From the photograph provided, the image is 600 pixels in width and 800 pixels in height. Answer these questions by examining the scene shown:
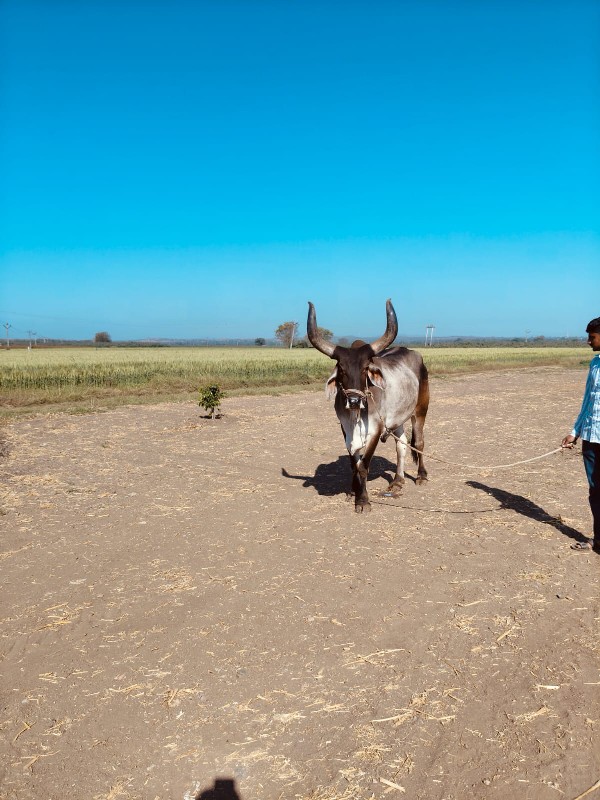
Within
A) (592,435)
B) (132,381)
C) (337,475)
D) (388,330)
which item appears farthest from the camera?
(132,381)

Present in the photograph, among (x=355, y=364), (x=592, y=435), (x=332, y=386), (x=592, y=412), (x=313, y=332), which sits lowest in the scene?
(x=592, y=435)

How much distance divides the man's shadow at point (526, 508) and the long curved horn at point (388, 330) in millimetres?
2728

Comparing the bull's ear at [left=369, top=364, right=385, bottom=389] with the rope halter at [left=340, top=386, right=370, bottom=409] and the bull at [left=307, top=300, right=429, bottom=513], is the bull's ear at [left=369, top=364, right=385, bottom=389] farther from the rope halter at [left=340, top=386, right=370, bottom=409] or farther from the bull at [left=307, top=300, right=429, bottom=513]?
the rope halter at [left=340, top=386, right=370, bottom=409]

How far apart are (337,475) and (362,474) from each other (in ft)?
6.84

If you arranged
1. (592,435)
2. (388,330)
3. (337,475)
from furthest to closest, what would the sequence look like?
(337,475) → (388,330) → (592,435)

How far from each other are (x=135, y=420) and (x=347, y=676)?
12120mm

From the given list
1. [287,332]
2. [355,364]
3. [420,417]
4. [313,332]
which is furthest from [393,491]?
[287,332]

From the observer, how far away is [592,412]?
18.4 ft

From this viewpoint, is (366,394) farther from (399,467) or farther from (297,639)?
(297,639)

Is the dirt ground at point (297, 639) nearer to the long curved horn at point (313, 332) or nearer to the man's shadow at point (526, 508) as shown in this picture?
the man's shadow at point (526, 508)

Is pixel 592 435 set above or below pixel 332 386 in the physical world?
below

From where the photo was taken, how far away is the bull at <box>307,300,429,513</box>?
6730 mm

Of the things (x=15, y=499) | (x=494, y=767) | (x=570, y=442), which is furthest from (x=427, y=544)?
(x=15, y=499)

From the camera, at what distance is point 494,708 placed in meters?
3.43
